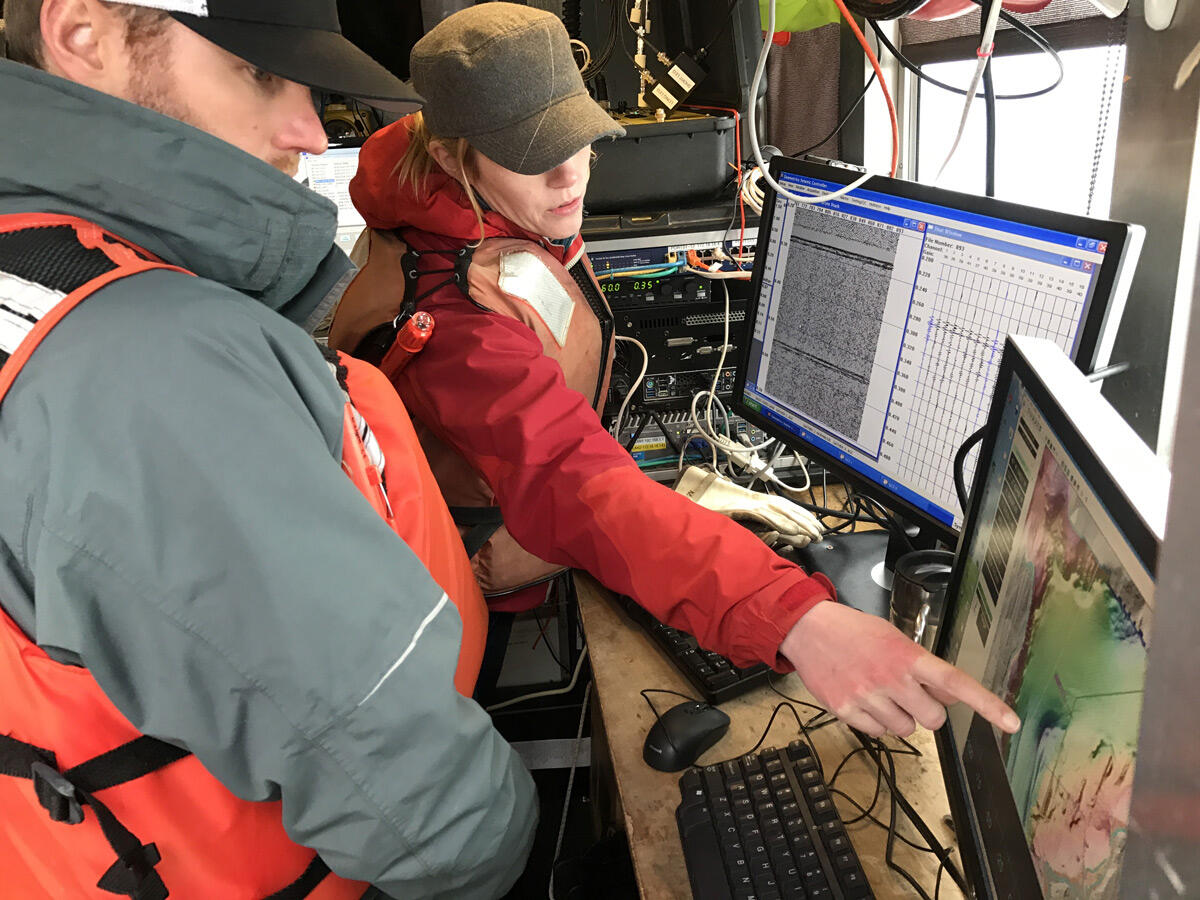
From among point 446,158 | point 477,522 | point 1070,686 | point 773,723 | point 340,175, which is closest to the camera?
point 1070,686

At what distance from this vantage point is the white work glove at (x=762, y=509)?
48.4 inches

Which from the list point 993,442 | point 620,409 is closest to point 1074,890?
point 993,442

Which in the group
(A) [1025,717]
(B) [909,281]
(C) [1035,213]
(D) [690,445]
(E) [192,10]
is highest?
(E) [192,10]

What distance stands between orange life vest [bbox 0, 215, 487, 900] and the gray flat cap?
0.47m

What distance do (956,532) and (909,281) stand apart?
0.28 metres

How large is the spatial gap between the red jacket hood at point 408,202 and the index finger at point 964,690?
77 centimetres

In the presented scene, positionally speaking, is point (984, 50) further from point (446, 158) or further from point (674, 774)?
point (674, 774)

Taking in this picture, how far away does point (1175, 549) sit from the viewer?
18cm

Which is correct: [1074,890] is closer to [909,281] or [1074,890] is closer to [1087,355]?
[1087,355]

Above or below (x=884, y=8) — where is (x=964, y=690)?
below

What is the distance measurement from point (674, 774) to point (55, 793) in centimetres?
53

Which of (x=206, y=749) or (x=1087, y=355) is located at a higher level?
(x=1087, y=355)

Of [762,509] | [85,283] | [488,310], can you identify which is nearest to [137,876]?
[85,283]

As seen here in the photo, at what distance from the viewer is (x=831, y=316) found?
110 centimetres
